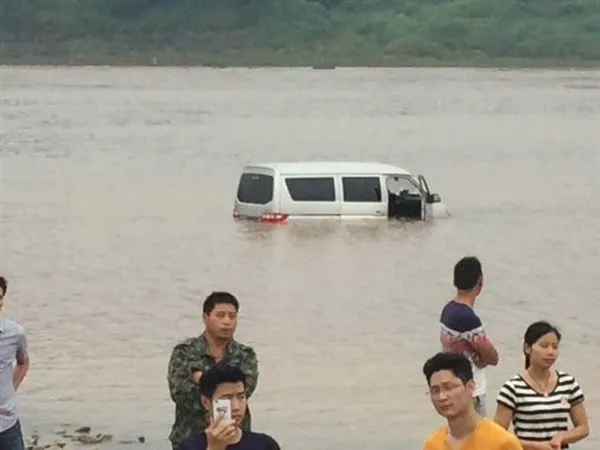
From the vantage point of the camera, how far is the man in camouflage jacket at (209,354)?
6781 millimetres

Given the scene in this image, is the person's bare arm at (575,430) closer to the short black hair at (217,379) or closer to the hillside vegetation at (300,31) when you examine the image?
the short black hair at (217,379)

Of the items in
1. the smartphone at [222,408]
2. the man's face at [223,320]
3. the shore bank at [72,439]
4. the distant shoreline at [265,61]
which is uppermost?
the distant shoreline at [265,61]

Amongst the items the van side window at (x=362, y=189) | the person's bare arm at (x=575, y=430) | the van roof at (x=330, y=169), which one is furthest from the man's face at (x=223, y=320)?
the van side window at (x=362, y=189)

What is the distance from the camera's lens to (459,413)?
5.48 m

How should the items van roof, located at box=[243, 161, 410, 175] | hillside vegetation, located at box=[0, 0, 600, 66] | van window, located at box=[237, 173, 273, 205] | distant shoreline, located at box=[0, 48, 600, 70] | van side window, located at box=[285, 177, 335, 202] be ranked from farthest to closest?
distant shoreline, located at box=[0, 48, 600, 70] < hillside vegetation, located at box=[0, 0, 600, 66] < van window, located at box=[237, 173, 273, 205] < van side window, located at box=[285, 177, 335, 202] < van roof, located at box=[243, 161, 410, 175]

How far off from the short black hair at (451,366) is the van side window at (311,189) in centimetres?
2665

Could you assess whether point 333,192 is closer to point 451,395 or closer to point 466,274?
point 466,274

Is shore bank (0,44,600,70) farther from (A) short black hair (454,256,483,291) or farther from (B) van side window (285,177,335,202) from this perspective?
(A) short black hair (454,256,483,291)

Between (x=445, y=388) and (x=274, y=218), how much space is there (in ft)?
89.6

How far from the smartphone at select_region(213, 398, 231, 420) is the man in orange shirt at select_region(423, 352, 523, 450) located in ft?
2.22

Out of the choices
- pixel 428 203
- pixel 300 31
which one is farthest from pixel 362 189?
pixel 300 31

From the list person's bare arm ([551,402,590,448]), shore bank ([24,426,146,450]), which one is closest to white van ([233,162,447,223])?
shore bank ([24,426,146,450])

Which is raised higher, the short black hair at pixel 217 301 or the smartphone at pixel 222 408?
the short black hair at pixel 217 301

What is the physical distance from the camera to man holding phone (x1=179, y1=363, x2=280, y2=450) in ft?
17.4
